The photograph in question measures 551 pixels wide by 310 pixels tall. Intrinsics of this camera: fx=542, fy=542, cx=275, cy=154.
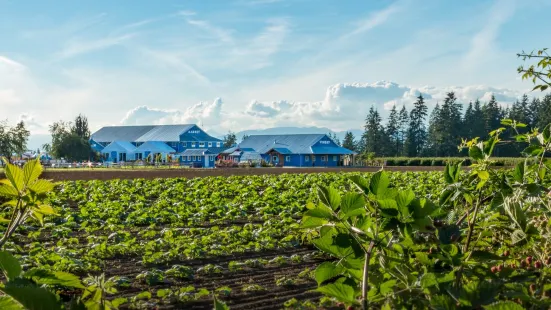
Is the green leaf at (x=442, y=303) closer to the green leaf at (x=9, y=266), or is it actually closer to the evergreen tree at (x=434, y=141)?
the green leaf at (x=9, y=266)

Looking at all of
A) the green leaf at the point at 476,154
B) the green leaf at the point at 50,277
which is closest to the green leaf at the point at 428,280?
the green leaf at the point at 476,154

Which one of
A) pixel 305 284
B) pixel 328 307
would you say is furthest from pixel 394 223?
pixel 305 284

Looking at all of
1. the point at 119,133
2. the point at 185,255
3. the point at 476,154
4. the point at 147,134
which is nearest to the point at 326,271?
the point at 476,154

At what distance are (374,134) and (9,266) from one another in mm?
79731

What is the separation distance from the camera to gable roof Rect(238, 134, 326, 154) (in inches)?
2328

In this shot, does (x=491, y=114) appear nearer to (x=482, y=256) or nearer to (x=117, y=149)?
(x=117, y=149)

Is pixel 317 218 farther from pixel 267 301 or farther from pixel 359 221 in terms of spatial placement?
pixel 267 301

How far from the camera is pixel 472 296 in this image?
1.21 metres

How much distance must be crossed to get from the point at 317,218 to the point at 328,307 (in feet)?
11.3

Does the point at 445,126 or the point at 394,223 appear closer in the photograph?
the point at 394,223

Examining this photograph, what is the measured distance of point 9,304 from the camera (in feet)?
3.24

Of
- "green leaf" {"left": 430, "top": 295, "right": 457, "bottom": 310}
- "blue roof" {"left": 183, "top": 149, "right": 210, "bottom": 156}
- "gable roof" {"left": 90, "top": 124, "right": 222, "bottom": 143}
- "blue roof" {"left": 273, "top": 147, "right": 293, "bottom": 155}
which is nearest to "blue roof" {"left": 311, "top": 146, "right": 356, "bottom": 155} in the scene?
"blue roof" {"left": 273, "top": 147, "right": 293, "bottom": 155}

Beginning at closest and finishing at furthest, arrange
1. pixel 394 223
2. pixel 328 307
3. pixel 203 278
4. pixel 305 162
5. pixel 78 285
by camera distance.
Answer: pixel 78 285
pixel 394 223
pixel 328 307
pixel 203 278
pixel 305 162

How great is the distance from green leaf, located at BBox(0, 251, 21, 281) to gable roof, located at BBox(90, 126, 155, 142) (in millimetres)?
78052
